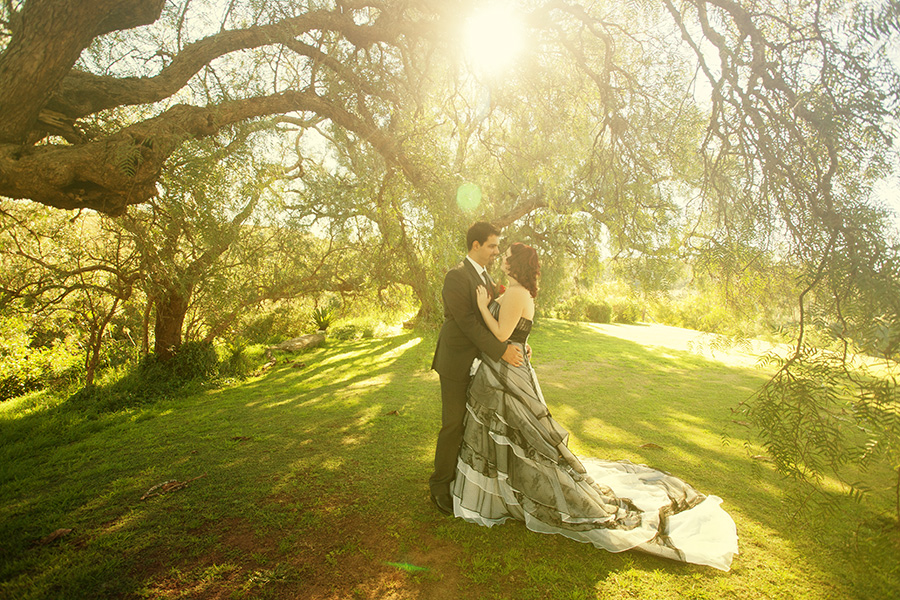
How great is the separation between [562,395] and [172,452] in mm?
5901

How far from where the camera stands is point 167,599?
92.8 inches

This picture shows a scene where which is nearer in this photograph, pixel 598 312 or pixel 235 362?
pixel 235 362

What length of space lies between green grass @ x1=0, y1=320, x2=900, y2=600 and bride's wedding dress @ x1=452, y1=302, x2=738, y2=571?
137 mm

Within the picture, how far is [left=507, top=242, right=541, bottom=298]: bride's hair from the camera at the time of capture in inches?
132

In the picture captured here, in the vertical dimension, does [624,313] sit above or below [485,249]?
below

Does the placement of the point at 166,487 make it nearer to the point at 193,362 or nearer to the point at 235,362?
the point at 193,362

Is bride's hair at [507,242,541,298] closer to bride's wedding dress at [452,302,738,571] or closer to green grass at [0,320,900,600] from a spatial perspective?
bride's wedding dress at [452,302,738,571]

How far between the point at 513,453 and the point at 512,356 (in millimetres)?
778

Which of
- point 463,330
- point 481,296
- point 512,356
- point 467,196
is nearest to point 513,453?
point 512,356

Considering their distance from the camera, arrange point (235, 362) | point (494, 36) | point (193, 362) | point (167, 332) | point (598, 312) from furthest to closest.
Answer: point (598, 312)
point (235, 362)
point (193, 362)
point (167, 332)
point (494, 36)

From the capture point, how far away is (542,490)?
3.10 m

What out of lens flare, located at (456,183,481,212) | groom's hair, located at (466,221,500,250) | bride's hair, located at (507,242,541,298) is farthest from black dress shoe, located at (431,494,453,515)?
lens flare, located at (456,183,481,212)

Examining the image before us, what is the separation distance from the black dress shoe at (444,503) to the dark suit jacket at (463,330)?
1.04 metres

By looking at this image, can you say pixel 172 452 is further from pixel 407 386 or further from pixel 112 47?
pixel 112 47
